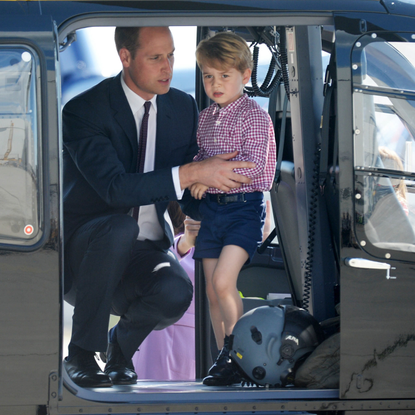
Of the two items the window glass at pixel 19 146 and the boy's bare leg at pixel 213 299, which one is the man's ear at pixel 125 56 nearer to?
the window glass at pixel 19 146

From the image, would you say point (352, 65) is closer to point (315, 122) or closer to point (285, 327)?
point (315, 122)

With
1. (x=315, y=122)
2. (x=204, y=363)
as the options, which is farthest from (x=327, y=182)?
(x=204, y=363)

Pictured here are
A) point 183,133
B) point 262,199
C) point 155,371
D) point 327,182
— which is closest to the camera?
point 327,182

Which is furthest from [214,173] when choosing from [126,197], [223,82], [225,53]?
[225,53]

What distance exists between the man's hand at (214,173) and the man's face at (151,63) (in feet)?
1.96

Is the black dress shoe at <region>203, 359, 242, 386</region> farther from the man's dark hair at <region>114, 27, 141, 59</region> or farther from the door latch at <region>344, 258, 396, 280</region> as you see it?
the man's dark hair at <region>114, 27, 141, 59</region>

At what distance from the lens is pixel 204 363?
13.3 feet

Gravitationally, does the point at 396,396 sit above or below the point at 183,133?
below

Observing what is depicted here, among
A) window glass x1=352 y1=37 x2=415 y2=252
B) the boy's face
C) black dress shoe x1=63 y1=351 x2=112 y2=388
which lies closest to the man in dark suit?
black dress shoe x1=63 y1=351 x2=112 y2=388

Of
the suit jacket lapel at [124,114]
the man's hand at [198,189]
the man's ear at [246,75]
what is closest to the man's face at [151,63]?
the suit jacket lapel at [124,114]

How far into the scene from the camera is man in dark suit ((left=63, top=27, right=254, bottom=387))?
2621mm

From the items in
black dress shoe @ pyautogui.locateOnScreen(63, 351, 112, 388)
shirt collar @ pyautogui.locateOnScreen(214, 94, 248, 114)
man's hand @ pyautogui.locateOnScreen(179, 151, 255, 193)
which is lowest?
black dress shoe @ pyautogui.locateOnScreen(63, 351, 112, 388)

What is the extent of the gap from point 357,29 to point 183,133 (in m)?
1.16

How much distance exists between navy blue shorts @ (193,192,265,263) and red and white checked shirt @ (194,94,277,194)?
0.22ft
